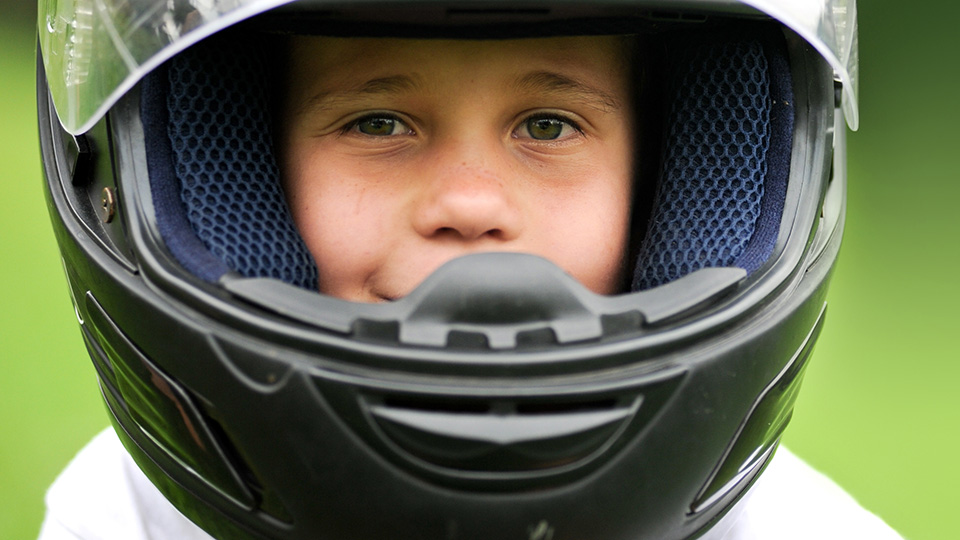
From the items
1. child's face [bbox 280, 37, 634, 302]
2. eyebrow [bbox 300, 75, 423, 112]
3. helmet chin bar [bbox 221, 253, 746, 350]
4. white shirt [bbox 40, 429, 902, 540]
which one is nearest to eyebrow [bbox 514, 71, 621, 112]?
child's face [bbox 280, 37, 634, 302]

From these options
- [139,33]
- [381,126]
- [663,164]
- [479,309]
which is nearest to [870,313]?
[663,164]

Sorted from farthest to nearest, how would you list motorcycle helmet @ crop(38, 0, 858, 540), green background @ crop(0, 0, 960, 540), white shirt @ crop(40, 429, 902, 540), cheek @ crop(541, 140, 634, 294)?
green background @ crop(0, 0, 960, 540)
white shirt @ crop(40, 429, 902, 540)
cheek @ crop(541, 140, 634, 294)
motorcycle helmet @ crop(38, 0, 858, 540)

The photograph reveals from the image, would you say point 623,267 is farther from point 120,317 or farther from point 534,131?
point 120,317

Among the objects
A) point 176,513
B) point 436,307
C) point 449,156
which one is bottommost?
point 176,513

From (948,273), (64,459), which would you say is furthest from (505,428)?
(948,273)

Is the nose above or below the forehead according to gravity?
below

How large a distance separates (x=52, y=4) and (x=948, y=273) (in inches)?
94.9

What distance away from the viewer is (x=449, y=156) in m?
0.86

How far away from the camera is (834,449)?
2.27m

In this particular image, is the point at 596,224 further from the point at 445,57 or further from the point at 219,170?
the point at 219,170

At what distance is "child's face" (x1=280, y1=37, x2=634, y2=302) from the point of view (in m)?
0.85

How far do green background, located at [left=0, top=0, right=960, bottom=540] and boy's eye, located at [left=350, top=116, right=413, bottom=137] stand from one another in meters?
1.43

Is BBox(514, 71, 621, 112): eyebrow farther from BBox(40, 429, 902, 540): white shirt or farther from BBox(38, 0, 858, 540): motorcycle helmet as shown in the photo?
BBox(40, 429, 902, 540): white shirt

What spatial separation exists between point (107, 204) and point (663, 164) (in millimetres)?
552
